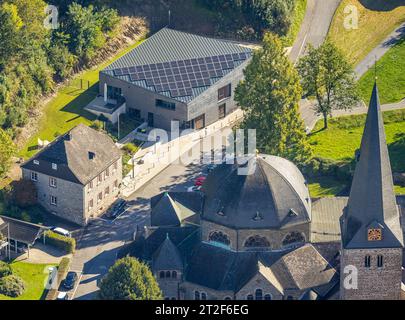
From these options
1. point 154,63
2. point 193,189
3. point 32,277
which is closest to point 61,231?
point 32,277

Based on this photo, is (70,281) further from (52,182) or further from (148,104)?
(148,104)

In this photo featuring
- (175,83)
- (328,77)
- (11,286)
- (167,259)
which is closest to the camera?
(167,259)

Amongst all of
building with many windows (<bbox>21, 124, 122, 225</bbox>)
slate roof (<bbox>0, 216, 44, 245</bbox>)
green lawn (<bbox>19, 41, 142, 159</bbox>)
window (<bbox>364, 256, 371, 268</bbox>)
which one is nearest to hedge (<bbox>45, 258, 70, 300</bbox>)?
slate roof (<bbox>0, 216, 44, 245</bbox>)

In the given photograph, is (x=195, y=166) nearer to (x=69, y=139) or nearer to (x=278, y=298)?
(x=69, y=139)

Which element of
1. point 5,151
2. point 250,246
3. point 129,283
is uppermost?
point 5,151

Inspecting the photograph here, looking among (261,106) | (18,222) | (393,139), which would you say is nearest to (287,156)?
(261,106)

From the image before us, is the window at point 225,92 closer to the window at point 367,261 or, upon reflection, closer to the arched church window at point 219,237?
the arched church window at point 219,237

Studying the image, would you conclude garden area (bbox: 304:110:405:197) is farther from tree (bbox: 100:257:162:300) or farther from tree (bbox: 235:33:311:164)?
tree (bbox: 100:257:162:300)
